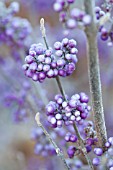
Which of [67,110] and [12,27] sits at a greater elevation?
[12,27]

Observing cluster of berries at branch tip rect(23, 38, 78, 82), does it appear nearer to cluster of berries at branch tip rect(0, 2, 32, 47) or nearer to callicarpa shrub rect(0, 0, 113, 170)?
callicarpa shrub rect(0, 0, 113, 170)

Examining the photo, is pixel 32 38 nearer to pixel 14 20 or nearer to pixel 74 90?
pixel 14 20

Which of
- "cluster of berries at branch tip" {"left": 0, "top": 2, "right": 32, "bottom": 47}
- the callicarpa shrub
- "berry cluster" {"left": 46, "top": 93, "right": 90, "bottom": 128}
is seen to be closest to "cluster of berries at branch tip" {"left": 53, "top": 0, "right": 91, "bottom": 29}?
the callicarpa shrub

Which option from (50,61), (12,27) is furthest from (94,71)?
(12,27)

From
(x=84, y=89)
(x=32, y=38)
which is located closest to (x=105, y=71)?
(x=84, y=89)

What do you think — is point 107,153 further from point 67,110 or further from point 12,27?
point 12,27

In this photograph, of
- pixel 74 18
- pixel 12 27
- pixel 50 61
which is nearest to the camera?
pixel 74 18

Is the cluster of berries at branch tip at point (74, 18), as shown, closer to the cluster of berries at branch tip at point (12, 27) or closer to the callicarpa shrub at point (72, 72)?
the callicarpa shrub at point (72, 72)
